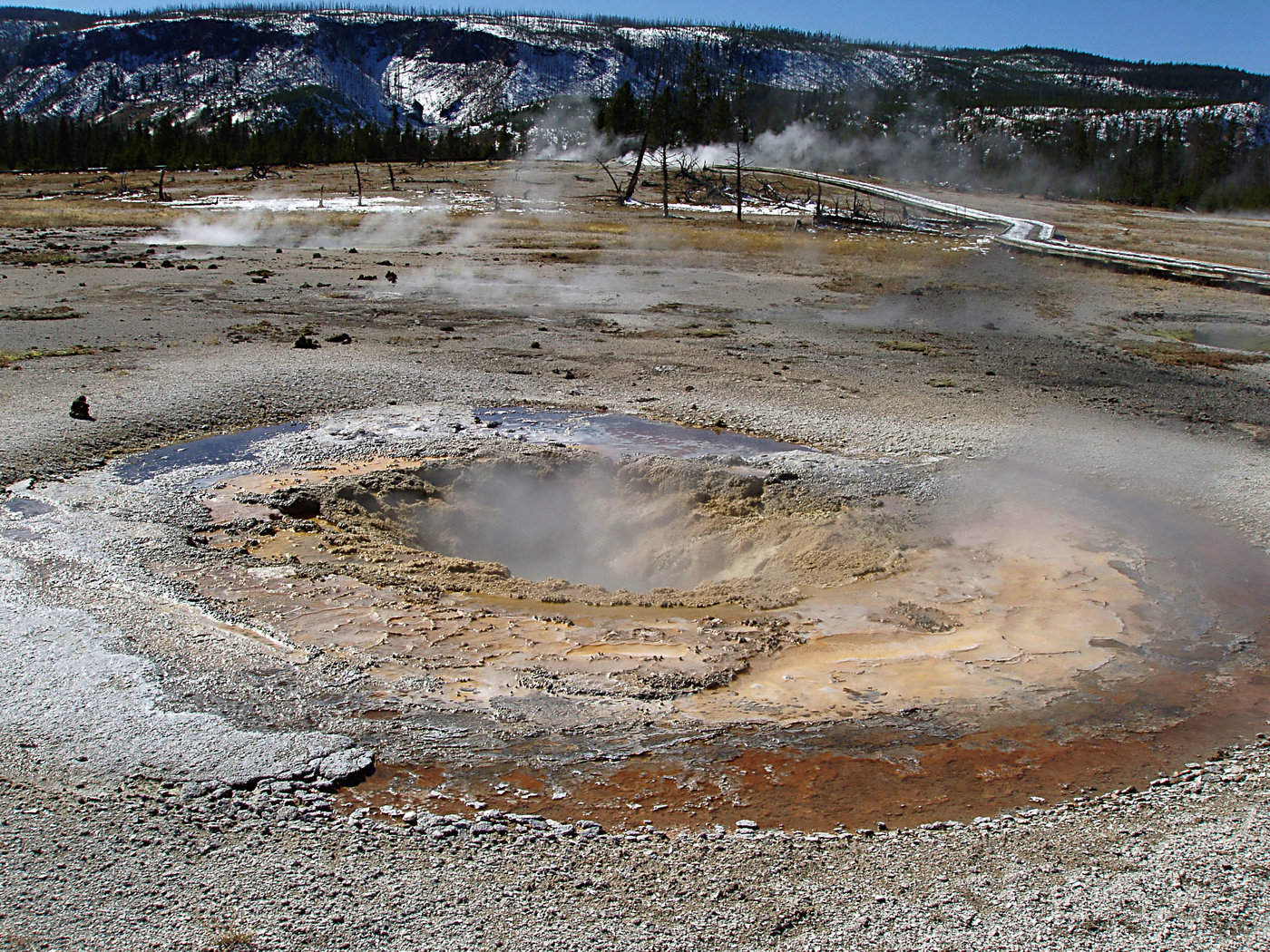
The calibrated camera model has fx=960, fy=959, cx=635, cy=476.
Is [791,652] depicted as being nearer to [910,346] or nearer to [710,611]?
[710,611]

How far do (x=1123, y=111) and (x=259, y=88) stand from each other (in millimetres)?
131415

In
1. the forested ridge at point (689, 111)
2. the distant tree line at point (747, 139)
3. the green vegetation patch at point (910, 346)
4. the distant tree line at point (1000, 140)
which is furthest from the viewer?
the forested ridge at point (689, 111)

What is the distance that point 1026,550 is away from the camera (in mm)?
6922

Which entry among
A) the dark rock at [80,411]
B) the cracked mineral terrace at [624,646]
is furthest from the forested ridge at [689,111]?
the dark rock at [80,411]

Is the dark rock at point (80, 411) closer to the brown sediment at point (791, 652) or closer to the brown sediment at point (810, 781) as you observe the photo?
the brown sediment at point (791, 652)

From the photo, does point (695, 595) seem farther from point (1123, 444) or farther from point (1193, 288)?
point (1193, 288)

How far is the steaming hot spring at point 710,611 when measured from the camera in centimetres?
426

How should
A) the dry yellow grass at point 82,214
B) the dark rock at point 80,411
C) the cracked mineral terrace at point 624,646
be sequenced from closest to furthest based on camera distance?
the cracked mineral terrace at point 624,646, the dark rock at point 80,411, the dry yellow grass at point 82,214

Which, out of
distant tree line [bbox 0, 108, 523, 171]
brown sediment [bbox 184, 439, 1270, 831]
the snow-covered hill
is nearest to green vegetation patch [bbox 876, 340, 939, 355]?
brown sediment [bbox 184, 439, 1270, 831]

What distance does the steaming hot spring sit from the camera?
168 inches

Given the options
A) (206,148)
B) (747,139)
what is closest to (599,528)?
(747,139)

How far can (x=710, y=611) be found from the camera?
6.06 metres

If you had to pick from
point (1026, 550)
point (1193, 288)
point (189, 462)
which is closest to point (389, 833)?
point (1026, 550)

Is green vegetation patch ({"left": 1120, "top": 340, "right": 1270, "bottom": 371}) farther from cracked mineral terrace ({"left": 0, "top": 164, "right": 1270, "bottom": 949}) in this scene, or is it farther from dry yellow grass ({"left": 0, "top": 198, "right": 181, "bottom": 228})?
dry yellow grass ({"left": 0, "top": 198, "right": 181, "bottom": 228})
